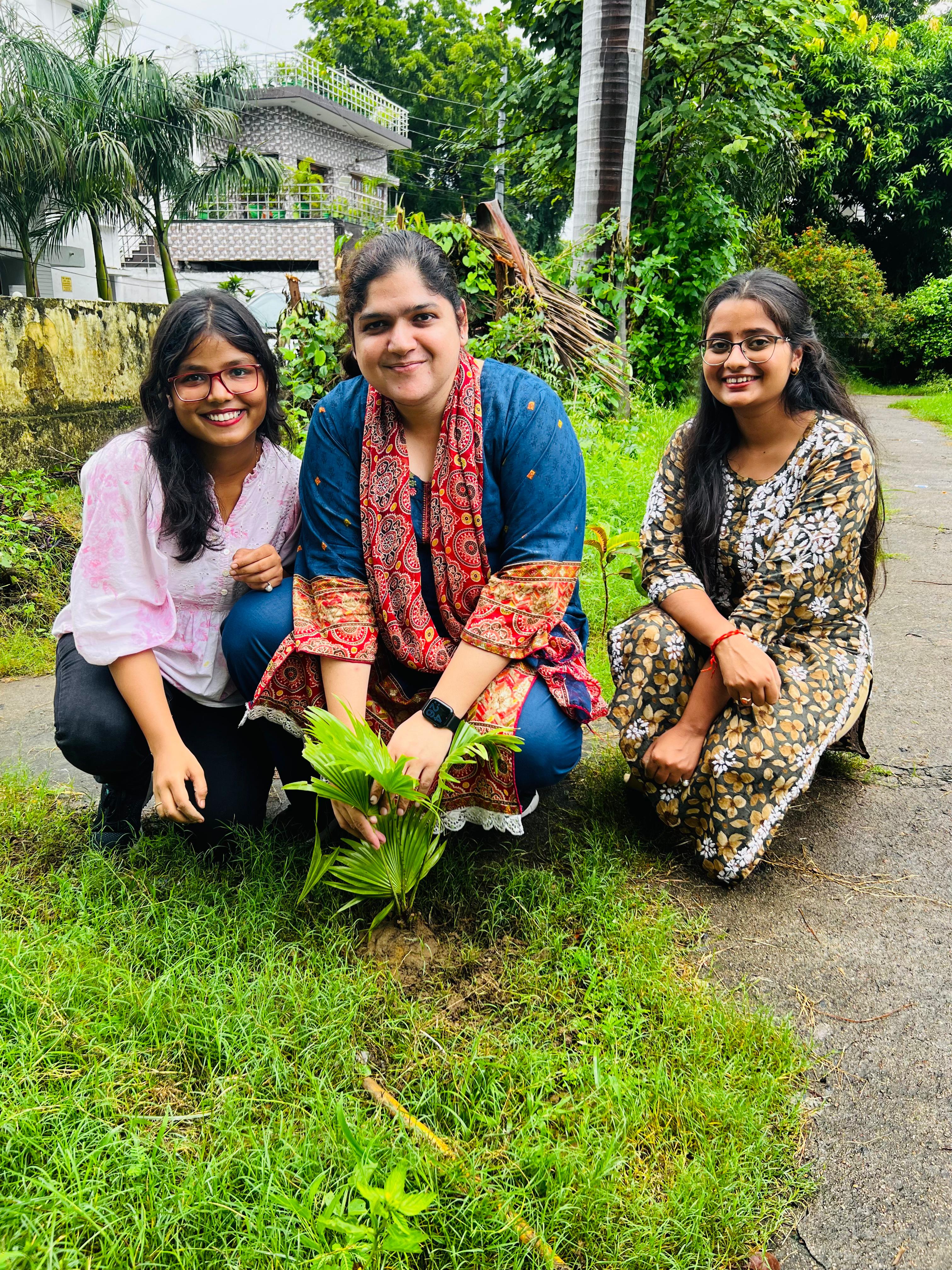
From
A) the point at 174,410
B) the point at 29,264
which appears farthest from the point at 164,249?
the point at 174,410

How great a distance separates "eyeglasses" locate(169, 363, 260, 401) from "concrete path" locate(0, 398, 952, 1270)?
55.7 inches

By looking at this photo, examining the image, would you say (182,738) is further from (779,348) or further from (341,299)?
(779,348)

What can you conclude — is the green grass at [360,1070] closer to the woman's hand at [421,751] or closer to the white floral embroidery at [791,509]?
the woman's hand at [421,751]

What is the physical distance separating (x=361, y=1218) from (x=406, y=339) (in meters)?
1.65

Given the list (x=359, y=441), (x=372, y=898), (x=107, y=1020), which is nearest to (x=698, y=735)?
(x=372, y=898)

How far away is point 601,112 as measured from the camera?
6754mm

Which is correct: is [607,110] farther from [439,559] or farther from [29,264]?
[29,264]

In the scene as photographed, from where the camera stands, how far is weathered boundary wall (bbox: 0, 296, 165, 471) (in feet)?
17.7

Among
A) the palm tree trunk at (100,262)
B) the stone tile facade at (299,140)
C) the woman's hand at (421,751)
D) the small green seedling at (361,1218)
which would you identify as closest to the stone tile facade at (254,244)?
the stone tile facade at (299,140)

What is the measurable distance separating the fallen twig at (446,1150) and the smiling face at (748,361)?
1842mm

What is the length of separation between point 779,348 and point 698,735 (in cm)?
103

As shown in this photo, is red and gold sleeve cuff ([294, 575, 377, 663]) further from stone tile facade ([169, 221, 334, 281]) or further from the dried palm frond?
stone tile facade ([169, 221, 334, 281])

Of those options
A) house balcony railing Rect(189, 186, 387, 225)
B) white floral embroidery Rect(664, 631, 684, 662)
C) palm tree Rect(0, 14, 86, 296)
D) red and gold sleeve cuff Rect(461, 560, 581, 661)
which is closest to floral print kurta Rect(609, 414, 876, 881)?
white floral embroidery Rect(664, 631, 684, 662)

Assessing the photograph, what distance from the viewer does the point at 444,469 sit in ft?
6.99
